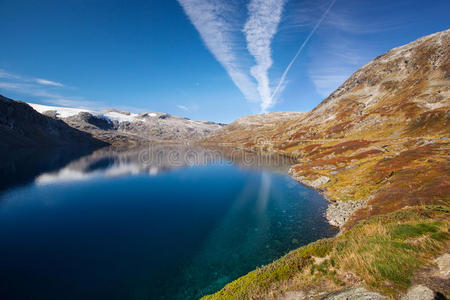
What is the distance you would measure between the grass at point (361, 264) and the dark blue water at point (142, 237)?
12.2 m

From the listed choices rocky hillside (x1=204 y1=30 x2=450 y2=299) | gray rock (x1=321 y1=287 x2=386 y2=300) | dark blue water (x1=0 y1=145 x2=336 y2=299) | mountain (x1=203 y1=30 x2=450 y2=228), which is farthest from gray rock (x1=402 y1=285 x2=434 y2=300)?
mountain (x1=203 y1=30 x2=450 y2=228)

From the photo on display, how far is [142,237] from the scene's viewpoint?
106 ft

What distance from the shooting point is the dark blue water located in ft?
73.9

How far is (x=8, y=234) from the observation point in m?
31.9

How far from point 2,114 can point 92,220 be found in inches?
9147

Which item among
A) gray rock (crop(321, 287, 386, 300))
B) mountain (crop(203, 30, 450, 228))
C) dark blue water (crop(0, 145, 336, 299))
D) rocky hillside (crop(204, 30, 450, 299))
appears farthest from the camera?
mountain (crop(203, 30, 450, 228))

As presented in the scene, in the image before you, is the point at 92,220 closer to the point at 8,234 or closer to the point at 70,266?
the point at 8,234

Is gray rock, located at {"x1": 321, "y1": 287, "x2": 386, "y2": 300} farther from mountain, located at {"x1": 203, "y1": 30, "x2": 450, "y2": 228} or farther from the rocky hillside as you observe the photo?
mountain, located at {"x1": 203, "y1": 30, "x2": 450, "y2": 228}

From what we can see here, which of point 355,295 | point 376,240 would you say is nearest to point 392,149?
point 376,240

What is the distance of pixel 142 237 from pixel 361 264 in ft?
106

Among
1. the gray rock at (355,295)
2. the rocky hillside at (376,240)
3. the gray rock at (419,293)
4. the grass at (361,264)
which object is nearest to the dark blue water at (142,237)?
the rocky hillside at (376,240)

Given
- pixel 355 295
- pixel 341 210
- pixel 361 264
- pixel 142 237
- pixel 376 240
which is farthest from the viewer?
pixel 341 210

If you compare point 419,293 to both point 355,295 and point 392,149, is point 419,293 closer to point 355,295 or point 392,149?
point 355,295

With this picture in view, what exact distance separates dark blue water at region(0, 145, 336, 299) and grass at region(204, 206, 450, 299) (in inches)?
482
